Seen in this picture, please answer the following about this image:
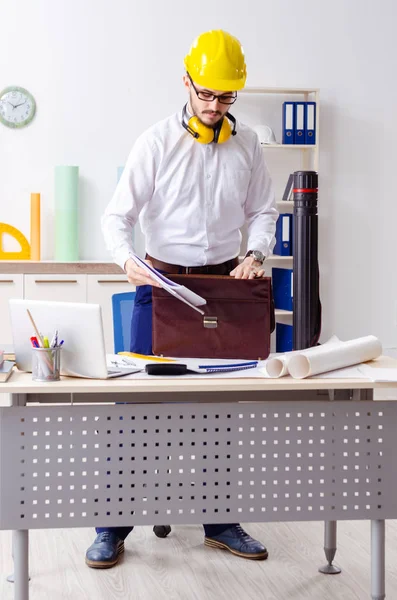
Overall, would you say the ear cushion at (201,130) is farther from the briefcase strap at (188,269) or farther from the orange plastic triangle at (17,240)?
the orange plastic triangle at (17,240)

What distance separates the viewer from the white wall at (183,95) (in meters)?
5.70

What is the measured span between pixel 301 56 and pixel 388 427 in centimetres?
423

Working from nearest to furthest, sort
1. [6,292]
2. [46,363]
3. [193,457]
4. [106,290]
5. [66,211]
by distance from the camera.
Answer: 1. [46,363]
2. [193,457]
3. [6,292]
4. [106,290]
5. [66,211]

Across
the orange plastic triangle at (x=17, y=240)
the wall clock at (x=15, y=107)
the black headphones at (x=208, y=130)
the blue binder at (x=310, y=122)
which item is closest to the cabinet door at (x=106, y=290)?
the orange plastic triangle at (x=17, y=240)

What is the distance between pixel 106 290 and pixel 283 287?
4.08 ft

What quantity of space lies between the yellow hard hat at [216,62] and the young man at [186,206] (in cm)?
14

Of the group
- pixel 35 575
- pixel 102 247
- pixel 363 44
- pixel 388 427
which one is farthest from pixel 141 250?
pixel 388 427

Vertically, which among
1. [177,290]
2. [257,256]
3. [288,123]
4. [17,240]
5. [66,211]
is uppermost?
[288,123]

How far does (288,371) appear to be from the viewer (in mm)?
2244

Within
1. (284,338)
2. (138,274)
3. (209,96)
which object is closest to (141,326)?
(138,274)

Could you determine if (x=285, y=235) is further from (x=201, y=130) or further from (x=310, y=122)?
(x=201, y=130)

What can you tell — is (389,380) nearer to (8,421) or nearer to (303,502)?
(303,502)

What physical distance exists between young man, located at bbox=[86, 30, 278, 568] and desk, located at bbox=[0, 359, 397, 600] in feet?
2.06

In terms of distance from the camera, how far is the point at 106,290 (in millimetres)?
A: 5398
